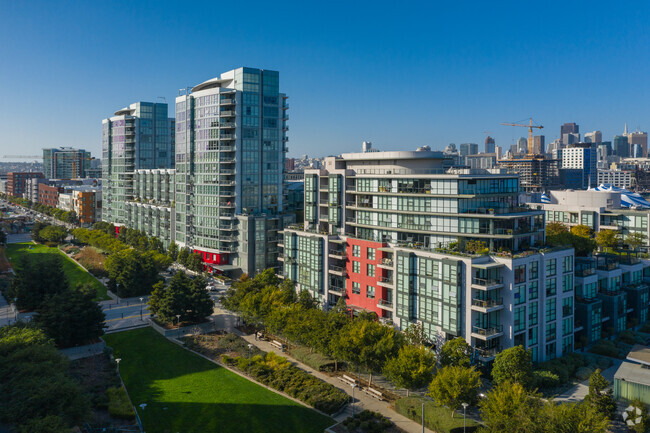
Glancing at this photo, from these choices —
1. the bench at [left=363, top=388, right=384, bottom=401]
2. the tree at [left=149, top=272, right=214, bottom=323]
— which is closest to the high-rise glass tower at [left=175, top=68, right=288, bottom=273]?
the tree at [left=149, top=272, right=214, bottom=323]

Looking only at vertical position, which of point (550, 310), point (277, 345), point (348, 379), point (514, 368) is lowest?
point (348, 379)

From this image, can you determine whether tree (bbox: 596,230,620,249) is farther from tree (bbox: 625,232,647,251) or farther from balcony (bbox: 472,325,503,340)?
balcony (bbox: 472,325,503,340)

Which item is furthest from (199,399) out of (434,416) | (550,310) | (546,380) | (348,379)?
(550,310)

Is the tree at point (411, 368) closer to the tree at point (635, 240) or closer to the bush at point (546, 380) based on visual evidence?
the bush at point (546, 380)

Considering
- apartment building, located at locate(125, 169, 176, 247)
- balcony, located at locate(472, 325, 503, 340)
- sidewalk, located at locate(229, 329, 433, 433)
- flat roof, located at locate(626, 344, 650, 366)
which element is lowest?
sidewalk, located at locate(229, 329, 433, 433)

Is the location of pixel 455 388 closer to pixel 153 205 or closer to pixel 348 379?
pixel 348 379

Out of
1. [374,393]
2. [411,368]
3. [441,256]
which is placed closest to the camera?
[411,368]

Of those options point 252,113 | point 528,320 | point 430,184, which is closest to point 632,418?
point 528,320
